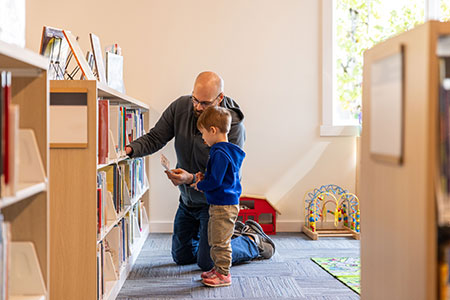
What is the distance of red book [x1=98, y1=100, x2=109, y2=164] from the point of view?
7.50 ft

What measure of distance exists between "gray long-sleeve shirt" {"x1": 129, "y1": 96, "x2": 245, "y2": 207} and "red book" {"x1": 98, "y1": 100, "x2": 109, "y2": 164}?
1.67ft

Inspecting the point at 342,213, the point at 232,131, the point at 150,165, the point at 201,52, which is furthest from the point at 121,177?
the point at 342,213

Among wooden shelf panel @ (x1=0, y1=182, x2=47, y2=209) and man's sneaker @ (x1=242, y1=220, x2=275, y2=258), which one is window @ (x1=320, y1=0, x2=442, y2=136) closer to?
man's sneaker @ (x1=242, y1=220, x2=275, y2=258)

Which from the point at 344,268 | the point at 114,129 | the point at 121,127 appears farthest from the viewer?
the point at 344,268

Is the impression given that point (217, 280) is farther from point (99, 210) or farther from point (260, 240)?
point (99, 210)

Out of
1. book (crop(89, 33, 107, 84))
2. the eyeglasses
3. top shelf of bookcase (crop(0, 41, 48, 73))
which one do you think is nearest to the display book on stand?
book (crop(89, 33, 107, 84))

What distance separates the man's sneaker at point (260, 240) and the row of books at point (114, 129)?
3.18 feet

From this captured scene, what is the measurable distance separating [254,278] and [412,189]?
190cm

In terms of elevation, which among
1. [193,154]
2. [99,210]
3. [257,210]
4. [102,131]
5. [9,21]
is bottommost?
[257,210]

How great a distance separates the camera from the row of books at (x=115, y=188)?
7.44 feet

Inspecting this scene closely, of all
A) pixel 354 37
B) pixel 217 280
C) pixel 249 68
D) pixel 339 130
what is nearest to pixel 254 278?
pixel 217 280

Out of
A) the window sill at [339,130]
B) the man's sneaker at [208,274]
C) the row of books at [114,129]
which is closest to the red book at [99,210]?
the row of books at [114,129]

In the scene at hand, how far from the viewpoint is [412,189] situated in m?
1.11

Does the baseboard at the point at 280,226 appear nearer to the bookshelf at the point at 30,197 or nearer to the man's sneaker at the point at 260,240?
the man's sneaker at the point at 260,240
